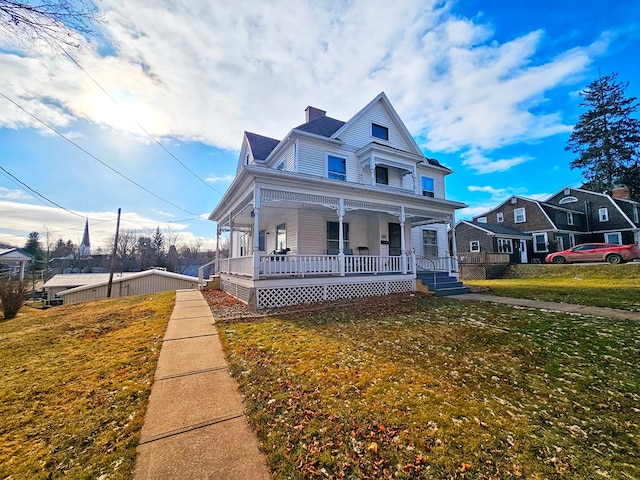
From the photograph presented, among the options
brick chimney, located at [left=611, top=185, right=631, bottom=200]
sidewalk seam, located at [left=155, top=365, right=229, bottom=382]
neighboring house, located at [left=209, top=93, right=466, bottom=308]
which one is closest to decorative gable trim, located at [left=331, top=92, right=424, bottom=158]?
neighboring house, located at [left=209, top=93, right=466, bottom=308]

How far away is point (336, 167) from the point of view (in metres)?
13.3

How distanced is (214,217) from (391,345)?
14226 mm

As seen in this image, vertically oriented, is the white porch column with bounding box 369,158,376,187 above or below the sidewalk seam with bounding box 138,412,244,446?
above

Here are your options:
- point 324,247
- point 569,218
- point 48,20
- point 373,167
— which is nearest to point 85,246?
point 324,247

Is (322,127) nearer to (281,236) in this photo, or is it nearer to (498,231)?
(281,236)

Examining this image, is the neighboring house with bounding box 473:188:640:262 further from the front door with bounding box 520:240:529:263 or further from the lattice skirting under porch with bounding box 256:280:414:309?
the lattice skirting under porch with bounding box 256:280:414:309

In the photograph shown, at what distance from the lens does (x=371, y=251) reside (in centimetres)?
1384

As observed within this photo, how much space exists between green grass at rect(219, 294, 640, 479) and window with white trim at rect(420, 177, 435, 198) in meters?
11.3

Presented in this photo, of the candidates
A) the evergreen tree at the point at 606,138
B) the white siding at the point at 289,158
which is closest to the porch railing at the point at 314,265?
the white siding at the point at 289,158

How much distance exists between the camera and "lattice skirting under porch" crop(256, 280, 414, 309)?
8883mm

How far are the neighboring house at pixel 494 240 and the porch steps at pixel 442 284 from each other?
605 inches

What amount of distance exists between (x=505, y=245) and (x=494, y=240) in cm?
151

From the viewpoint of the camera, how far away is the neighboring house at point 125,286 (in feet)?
79.5

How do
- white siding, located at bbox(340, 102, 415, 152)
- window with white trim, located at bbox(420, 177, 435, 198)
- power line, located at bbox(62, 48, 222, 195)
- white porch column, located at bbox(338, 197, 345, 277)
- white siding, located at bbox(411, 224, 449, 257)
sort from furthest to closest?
window with white trim, located at bbox(420, 177, 435, 198)
white siding, located at bbox(411, 224, 449, 257)
white siding, located at bbox(340, 102, 415, 152)
white porch column, located at bbox(338, 197, 345, 277)
power line, located at bbox(62, 48, 222, 195)
